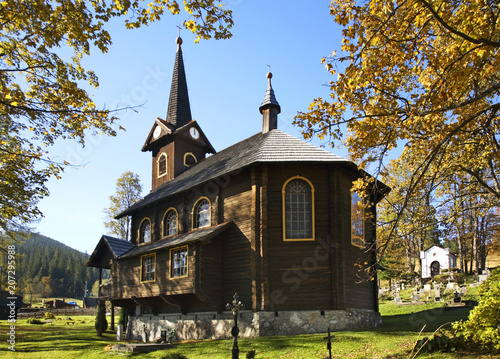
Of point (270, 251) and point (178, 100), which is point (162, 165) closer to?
point (178, 100)

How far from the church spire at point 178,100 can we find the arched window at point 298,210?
14.6m

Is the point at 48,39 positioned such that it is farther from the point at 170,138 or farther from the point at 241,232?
the point at 170,138

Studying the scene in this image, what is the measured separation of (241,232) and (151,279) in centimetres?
635

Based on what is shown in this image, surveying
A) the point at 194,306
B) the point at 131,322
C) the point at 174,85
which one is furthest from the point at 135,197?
the point at 194,306

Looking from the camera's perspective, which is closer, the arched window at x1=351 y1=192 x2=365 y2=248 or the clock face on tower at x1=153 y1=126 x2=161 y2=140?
the arched window at x1=351 y1=192 x2=365 y2=248

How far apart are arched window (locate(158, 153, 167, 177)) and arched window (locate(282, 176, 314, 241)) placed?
548 inches

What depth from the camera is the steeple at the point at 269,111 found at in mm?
→ 22656

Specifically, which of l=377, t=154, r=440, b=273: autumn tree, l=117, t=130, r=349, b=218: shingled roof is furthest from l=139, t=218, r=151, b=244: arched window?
l=377, t=154, r=440, b=273: autumn tree

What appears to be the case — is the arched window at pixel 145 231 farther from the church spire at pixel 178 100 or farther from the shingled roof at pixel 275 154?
the church spire at pixel 178 100

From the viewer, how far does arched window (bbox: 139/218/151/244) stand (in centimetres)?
2549

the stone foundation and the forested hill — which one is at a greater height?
the stone foundation

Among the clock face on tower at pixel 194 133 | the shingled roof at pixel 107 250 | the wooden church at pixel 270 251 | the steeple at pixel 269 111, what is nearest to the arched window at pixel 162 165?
the clock face on tower at pixel 194 133

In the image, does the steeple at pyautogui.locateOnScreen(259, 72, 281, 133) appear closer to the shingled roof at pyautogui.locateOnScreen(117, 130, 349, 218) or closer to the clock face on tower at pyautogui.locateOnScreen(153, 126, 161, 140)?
the shingled roof at pyautogui.locateOnScreen(117, 130, 349, 218)

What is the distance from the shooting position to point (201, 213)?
21.0m
